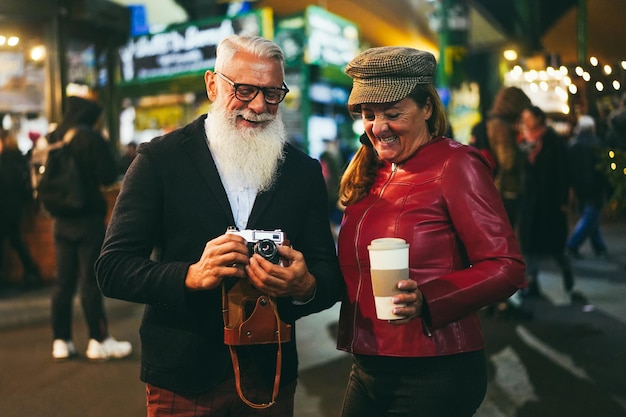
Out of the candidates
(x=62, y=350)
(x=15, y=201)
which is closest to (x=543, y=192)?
(x=62, y=350)

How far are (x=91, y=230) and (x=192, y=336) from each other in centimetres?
388

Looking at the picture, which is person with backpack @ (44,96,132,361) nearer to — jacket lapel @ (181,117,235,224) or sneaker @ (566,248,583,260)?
jacket lapel @ (181,117,235,224)

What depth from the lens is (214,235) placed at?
225 cm

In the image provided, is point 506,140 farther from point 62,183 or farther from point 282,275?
point 282,275

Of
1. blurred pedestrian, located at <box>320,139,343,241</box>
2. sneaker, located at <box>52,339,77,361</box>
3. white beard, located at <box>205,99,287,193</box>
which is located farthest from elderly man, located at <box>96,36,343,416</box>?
blurred pedestrian, located at <box>320,139,343,241</box>

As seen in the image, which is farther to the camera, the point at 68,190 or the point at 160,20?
the point at 160,20

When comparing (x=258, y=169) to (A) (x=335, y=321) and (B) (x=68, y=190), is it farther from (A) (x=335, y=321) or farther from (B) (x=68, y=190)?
(A) (x=335, y=321)

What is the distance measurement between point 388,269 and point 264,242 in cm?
36

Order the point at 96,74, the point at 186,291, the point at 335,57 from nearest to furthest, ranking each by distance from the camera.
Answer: the point at 186,291
the point at 96,74
the point at 335,57

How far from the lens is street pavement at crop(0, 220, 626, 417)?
4.74m

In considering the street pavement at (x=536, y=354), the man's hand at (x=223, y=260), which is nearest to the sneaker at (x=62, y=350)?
the street pavement at (x=536, y=354)

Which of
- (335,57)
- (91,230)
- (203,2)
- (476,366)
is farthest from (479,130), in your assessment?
(203,2)

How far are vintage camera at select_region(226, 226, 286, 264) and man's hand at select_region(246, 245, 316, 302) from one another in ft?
0.06

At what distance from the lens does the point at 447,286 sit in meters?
2.12
